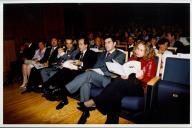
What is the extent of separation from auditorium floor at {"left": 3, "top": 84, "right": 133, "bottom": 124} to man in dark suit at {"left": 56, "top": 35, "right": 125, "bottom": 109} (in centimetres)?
18

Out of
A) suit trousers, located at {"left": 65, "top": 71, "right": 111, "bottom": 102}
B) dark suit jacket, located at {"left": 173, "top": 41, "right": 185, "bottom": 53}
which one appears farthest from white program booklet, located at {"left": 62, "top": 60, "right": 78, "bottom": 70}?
dark suit jacket, located at {"left": 173, "top": 41, "right": 185, "bottom": 53}

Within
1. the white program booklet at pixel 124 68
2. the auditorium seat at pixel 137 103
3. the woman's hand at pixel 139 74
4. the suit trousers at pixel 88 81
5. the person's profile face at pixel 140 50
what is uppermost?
the person's profile face at pixel 140 50

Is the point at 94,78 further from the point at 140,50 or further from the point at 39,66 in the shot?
the point at 39,66

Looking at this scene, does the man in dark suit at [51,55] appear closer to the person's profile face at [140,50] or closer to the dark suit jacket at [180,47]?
the person's profile face at [140,50]

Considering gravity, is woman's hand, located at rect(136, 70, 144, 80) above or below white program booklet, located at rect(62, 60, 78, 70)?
below

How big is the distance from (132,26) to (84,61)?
4.77 m

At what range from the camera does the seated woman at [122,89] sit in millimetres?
2605

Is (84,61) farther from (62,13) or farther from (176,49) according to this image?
(62,13)

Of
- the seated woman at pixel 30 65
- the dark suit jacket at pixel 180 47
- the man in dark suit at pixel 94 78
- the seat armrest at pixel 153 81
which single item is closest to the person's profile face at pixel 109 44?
Result: the man in dark suit at pixel 94 78

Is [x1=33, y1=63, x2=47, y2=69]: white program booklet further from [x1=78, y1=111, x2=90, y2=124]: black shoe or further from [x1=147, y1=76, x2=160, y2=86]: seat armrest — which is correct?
[x1=147, y1=76, x2=160, y2=86]: seat armrest

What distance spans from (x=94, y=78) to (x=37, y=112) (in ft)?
3.04

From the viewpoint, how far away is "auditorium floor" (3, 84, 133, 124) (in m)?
2.86

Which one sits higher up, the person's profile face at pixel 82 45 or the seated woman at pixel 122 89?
the person's profile face at pixel 82 45

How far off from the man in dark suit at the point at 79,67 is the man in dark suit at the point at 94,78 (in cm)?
19
